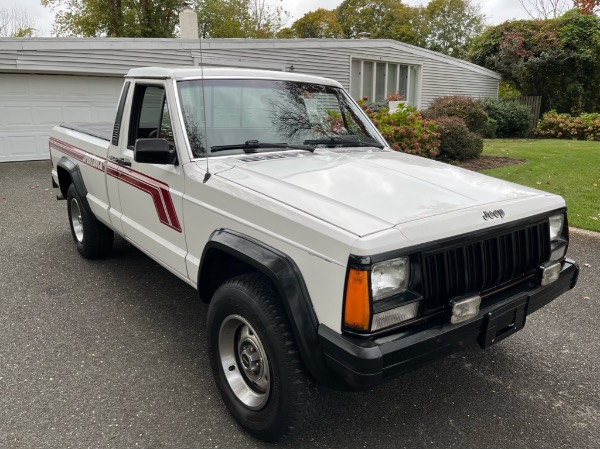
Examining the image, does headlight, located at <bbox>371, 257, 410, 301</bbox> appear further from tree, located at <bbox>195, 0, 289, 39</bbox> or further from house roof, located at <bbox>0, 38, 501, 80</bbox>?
tree, located at <bbox>195, 0, 289, 39</bbox>

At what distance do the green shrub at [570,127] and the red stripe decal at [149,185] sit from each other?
18.7m

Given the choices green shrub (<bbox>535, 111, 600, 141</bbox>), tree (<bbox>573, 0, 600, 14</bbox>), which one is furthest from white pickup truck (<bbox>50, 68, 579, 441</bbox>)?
tree (<bbox>573, 0, 600, 14</bbox>)

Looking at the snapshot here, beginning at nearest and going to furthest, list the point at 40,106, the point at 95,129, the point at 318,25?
the point at 95,129, the point at 40,106, the point at 318,25

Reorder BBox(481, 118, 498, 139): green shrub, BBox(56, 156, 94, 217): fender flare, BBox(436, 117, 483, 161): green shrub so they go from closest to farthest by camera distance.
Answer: BBox(56, 156, 94, 217): fender flare < BBox(436, 117, 483, 161): green shrub < BBox(481, 118, 498, 139): green shrub

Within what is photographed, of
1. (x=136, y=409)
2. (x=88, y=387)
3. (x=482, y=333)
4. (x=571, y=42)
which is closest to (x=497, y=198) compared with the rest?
(x=482, y=333)

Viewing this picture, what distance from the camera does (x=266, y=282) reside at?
2.47 m

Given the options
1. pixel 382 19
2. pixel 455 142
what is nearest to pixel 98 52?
pixel 455 142

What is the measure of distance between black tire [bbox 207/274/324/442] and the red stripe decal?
845 mm

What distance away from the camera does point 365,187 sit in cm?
262

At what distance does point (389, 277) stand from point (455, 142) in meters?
9.68

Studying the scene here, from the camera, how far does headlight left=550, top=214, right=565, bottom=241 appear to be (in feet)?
9.46

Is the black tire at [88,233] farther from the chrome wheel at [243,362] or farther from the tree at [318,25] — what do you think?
the tree at [318,25]

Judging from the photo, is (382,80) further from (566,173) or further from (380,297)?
(380,297)

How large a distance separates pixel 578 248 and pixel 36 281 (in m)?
5.97
